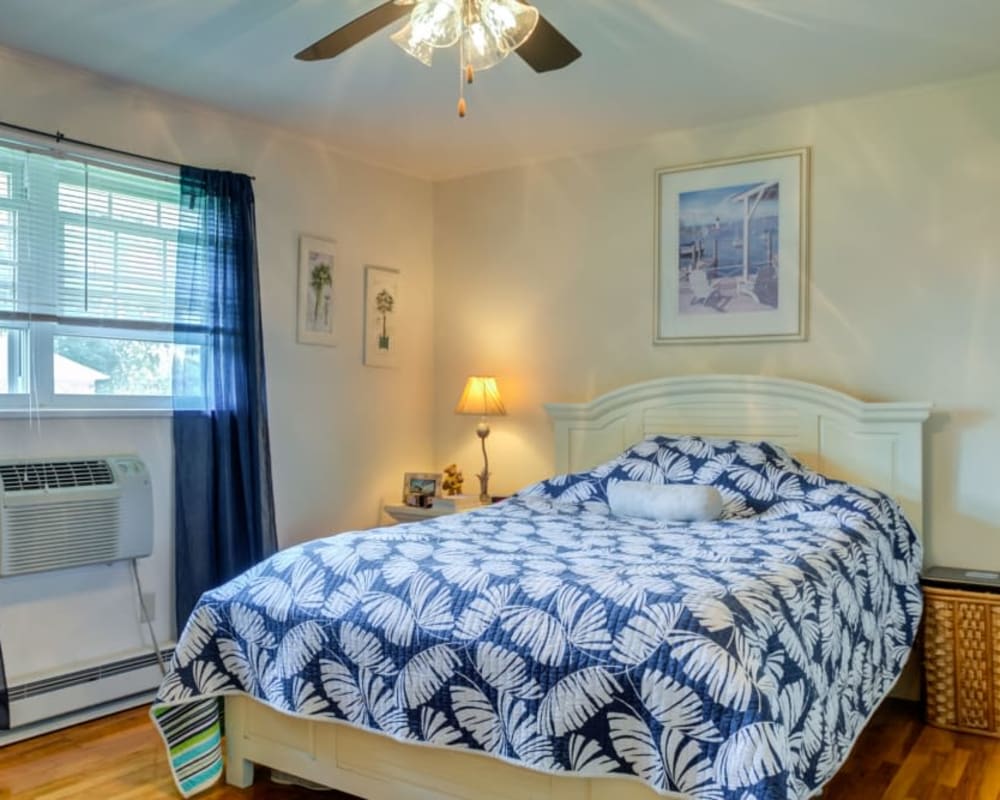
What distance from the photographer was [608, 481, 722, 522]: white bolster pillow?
302cm

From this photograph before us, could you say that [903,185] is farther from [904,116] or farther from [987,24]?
[987,24]

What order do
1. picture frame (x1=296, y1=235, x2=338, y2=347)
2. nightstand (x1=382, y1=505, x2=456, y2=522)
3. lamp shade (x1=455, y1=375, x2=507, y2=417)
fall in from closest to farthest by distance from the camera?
picture frame (x1=296, y1=235, x2=338, y2=347)
nightstand (x1=382, y1=505, x2=456, y2=522)
lamp shade (x1=455, y1=375, x2=507, y2=417)

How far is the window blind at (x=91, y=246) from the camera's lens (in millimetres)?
3031

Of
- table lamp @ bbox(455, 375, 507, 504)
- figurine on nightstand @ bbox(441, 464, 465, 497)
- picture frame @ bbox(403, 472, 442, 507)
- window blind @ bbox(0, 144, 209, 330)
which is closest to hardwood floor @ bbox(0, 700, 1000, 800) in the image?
window blind @ bbox(0, 144, 209, 330)

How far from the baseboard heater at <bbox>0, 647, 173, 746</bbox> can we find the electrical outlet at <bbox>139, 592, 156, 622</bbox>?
0.14 meters

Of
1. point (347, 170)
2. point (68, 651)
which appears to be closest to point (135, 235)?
point (347, 170)

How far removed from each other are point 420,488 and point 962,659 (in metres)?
2.44

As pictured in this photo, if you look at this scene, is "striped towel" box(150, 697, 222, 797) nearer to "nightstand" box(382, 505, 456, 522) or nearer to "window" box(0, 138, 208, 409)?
"window" box(0, 138, 208, 409)

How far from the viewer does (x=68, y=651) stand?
3121 mm

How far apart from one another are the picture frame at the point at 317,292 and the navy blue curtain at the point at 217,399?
37cm

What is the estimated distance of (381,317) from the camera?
14.7 ft

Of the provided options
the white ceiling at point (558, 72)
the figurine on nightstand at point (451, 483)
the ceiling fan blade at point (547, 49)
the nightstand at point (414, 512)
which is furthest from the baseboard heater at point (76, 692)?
the ceiling fan blade at point (547, 49)

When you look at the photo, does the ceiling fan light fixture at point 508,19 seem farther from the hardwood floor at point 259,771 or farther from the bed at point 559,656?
the hardwood floor at point 259,771

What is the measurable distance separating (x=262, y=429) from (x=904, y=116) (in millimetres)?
2953
